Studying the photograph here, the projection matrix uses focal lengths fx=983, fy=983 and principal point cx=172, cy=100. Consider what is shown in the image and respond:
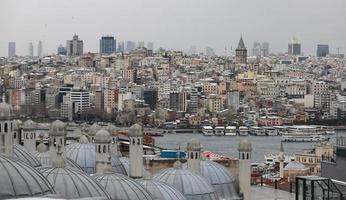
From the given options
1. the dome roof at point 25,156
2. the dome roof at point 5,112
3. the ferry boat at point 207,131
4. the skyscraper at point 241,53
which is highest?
the skyscraper at point 241,53

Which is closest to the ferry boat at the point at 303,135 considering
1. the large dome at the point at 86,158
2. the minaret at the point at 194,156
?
the minaret at the point at 194,156

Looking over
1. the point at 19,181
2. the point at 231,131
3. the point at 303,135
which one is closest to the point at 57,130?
the point at 19,181

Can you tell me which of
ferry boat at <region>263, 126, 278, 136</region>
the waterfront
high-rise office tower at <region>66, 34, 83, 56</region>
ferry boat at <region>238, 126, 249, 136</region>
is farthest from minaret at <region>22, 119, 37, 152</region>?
high-rise office tower at <region>66, 34, 83, 56</region>

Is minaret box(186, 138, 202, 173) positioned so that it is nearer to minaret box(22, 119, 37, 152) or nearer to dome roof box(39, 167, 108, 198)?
minaret box(22, 119, 37, 152)

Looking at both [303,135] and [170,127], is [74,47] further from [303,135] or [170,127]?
[303,135]

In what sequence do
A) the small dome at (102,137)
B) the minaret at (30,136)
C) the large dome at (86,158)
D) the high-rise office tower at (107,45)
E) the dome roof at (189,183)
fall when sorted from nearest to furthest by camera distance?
the small dome at (102,137) → the dome roof at (189,183) → the large dome at (86,158) → the minaret at (30,136) → the high-rise office tower at (107,45)

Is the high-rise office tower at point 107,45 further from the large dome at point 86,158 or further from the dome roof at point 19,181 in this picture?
the dome roof at point 19,181
